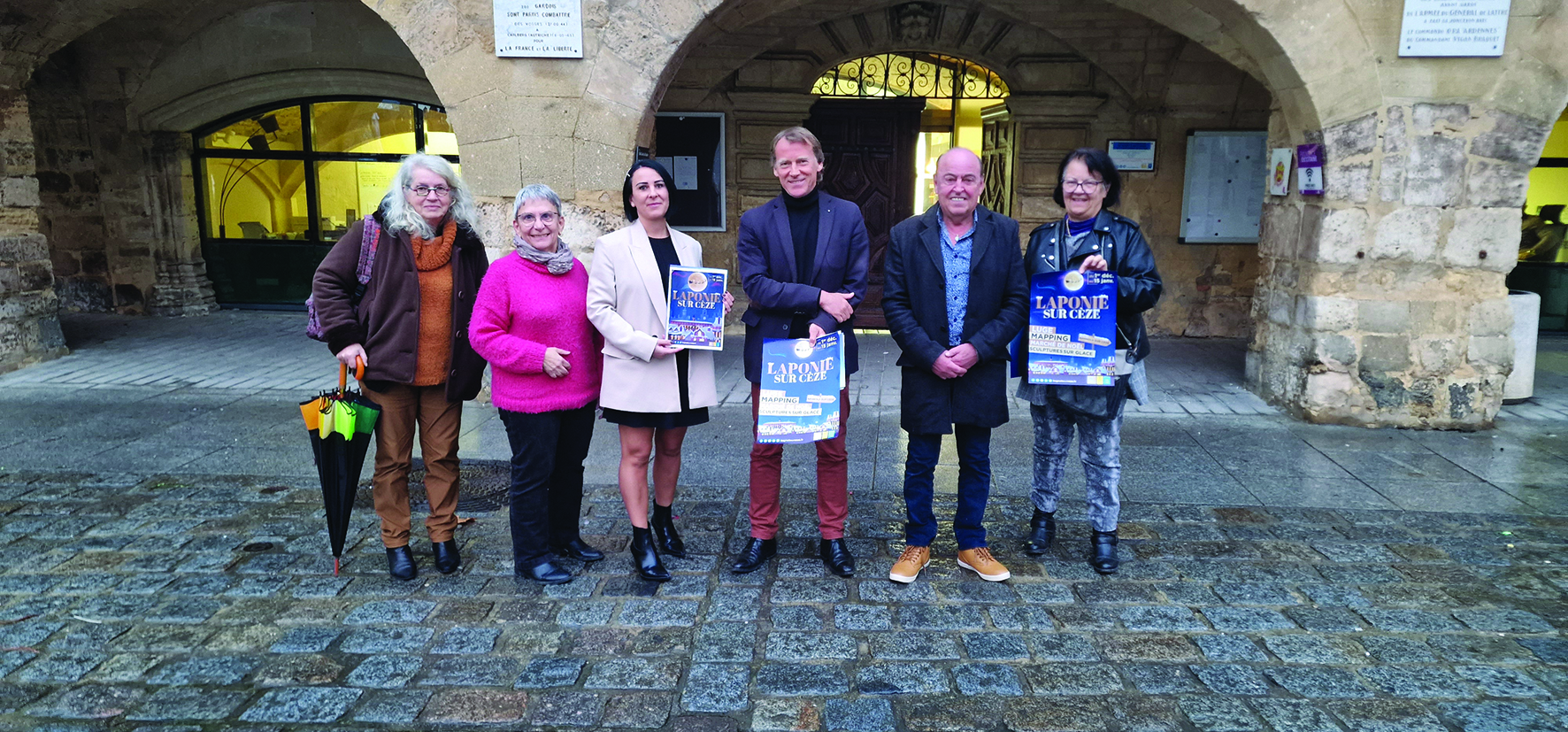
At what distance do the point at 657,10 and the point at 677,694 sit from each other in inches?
182

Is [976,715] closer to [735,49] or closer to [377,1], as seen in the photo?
[377,1]

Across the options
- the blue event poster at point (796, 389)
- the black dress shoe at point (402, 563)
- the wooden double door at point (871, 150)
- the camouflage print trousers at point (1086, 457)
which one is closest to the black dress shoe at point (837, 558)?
the blue event poster at point (796, 389)

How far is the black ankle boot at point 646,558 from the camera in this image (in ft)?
12.4

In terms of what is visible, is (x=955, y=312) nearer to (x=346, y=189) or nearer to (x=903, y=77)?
(x=903, y=77)

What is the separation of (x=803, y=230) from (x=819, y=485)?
3.34 feet

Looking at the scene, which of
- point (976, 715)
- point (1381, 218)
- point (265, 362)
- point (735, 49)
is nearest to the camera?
point (976, 715)

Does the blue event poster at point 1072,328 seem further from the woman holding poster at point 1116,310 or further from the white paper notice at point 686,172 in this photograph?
the white paper notice at point 686,172

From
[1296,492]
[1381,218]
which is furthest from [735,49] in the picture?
[1296,492]

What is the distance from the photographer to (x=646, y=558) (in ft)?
12.5

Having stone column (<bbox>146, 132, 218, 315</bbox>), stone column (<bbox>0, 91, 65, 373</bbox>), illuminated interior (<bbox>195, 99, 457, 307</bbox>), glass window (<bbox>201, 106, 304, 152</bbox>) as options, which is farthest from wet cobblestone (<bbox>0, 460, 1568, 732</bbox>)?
glass window (<bbox>201, 106, 304, 152</bbox>)

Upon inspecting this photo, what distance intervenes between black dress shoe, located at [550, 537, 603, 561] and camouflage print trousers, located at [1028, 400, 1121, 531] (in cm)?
190

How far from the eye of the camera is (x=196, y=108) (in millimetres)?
10375

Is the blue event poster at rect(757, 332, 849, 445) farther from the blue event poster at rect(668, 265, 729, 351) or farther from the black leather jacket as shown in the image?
the black leather jacket

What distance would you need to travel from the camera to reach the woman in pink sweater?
11.8 feet
